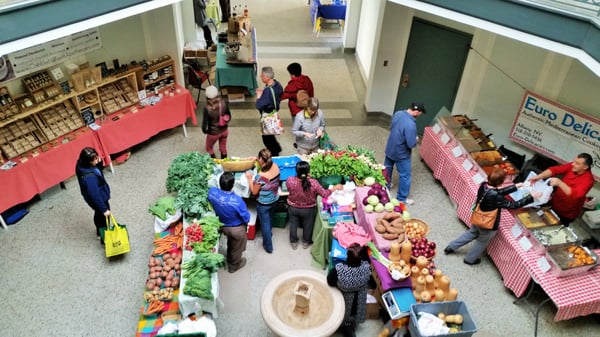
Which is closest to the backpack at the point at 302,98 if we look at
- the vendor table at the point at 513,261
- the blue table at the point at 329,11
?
the vendor table at the point at 513,261

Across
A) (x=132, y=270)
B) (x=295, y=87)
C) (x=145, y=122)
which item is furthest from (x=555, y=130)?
(x=145, y=122)

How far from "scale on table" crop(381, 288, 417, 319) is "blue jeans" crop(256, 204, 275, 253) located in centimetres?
213

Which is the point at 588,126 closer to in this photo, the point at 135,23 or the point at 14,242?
the point at 135,23

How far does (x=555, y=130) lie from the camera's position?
761 centimetres

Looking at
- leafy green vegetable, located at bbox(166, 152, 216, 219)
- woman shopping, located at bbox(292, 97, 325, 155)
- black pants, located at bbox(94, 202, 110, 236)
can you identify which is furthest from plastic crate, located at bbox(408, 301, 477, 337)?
black pants, located at bbox(94, 202, 110, 236)

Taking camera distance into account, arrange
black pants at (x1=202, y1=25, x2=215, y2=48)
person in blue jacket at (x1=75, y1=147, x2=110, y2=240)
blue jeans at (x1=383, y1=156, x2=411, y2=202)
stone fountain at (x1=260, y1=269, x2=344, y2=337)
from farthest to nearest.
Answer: black pants at (x1=202, y1=25, x2=215, y2=48) < blue jeans at (x1=383, y1=156, x2=411, y2=202) < person in blue jacket at (x1=75, y1=147, x2=110, y2=240) < stone fountain at (x1=260, y1=269, x2=344, y2=337)

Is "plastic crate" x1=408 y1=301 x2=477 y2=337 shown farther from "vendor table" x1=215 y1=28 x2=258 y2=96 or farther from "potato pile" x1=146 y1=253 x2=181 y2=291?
"vendor table" x1=215 y1=28 x2=258 y2=96

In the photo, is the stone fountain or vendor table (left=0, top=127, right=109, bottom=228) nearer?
the stone fountain

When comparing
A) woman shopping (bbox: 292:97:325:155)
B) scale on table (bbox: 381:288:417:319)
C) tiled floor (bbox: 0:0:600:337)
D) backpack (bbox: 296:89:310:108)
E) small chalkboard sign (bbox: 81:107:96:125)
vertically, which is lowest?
tiled floor (bbox: 0:0:600:337)

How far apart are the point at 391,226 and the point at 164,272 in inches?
121

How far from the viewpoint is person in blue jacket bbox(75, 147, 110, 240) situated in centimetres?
624

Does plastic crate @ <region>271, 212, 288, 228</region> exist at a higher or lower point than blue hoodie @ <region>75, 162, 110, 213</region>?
lower

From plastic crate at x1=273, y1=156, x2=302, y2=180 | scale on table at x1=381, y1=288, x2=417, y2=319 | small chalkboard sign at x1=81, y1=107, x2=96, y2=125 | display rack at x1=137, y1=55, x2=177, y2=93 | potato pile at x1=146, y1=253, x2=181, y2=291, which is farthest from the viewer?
display rack at x1=137, y1=55, x2=177, y2=93

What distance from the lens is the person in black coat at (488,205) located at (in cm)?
630
